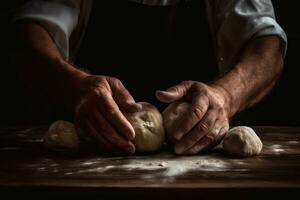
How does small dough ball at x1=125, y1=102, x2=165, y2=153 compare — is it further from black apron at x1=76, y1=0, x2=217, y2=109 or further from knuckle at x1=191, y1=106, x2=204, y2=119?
black apron at x1=76, y1=0, x2=217, y2=109

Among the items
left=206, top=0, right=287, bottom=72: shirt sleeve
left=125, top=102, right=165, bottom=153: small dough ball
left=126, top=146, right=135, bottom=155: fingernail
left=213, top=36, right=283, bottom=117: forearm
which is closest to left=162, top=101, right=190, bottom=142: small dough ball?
left=125, top=102, right=165, bottom=153: small dough ball

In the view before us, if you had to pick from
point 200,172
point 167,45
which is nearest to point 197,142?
point 200,172

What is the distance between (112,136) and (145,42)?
81cm

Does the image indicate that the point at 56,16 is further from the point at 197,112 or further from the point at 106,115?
the point at 197,112

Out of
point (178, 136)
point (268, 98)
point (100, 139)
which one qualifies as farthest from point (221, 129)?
point (268, 98)

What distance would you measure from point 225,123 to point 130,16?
32.1 inches

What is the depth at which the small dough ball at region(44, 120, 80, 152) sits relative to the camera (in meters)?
1.44

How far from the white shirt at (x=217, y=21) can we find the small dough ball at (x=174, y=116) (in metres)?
0.60

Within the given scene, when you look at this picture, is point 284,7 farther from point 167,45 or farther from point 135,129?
point 135,129

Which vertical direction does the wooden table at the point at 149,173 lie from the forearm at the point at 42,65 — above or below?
below

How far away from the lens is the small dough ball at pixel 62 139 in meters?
1.44

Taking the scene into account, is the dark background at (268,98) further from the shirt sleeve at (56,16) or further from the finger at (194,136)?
the finger at (194,136)

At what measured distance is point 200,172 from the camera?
1176mm

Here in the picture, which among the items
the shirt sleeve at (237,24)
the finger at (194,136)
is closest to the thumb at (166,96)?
the finger at (194,136)
